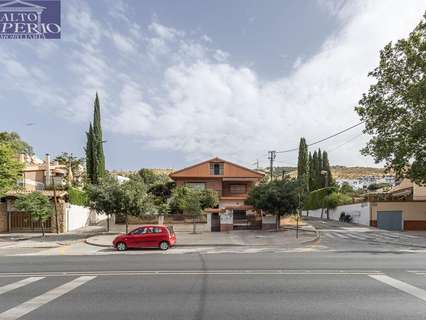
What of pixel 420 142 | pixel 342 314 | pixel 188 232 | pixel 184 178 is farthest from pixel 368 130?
pixel 342 314

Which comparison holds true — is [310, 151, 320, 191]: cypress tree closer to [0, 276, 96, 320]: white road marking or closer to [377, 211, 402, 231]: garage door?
[377, 211, 402, 231]: garage door

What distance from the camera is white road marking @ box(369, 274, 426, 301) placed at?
9.19 m

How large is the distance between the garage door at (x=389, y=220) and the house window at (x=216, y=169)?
18583 mm

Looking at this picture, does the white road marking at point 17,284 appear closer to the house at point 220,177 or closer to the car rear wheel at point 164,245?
the car rear wheel at point 164,245

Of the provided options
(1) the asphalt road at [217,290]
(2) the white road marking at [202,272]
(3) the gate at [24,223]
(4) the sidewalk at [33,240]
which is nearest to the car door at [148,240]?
(1) the asphalt road at [217,290]

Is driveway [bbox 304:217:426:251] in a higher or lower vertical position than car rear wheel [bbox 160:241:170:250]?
lower

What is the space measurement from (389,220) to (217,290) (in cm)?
3477

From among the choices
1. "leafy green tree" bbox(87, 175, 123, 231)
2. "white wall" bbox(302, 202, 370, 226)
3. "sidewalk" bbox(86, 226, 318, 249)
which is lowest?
"white wall" bbox(302, 202, 370, 226)

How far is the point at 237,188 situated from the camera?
4859 cm

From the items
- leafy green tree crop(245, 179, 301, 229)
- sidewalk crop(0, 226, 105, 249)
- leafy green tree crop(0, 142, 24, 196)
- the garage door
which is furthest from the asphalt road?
the garage door

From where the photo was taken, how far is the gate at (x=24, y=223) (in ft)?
112

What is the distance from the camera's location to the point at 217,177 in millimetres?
47438

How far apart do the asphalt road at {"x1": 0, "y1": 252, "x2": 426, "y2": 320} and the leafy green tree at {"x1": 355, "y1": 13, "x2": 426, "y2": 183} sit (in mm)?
19931

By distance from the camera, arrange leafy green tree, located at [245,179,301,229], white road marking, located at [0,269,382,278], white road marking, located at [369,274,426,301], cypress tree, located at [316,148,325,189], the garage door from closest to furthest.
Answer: white road marking, located at [369,274,426,301], white road marking, located at [0,269,382,278], leafy green tree, located at [245,179,301,229], the garage door, cypress tree, located at [316,148,325,189]
